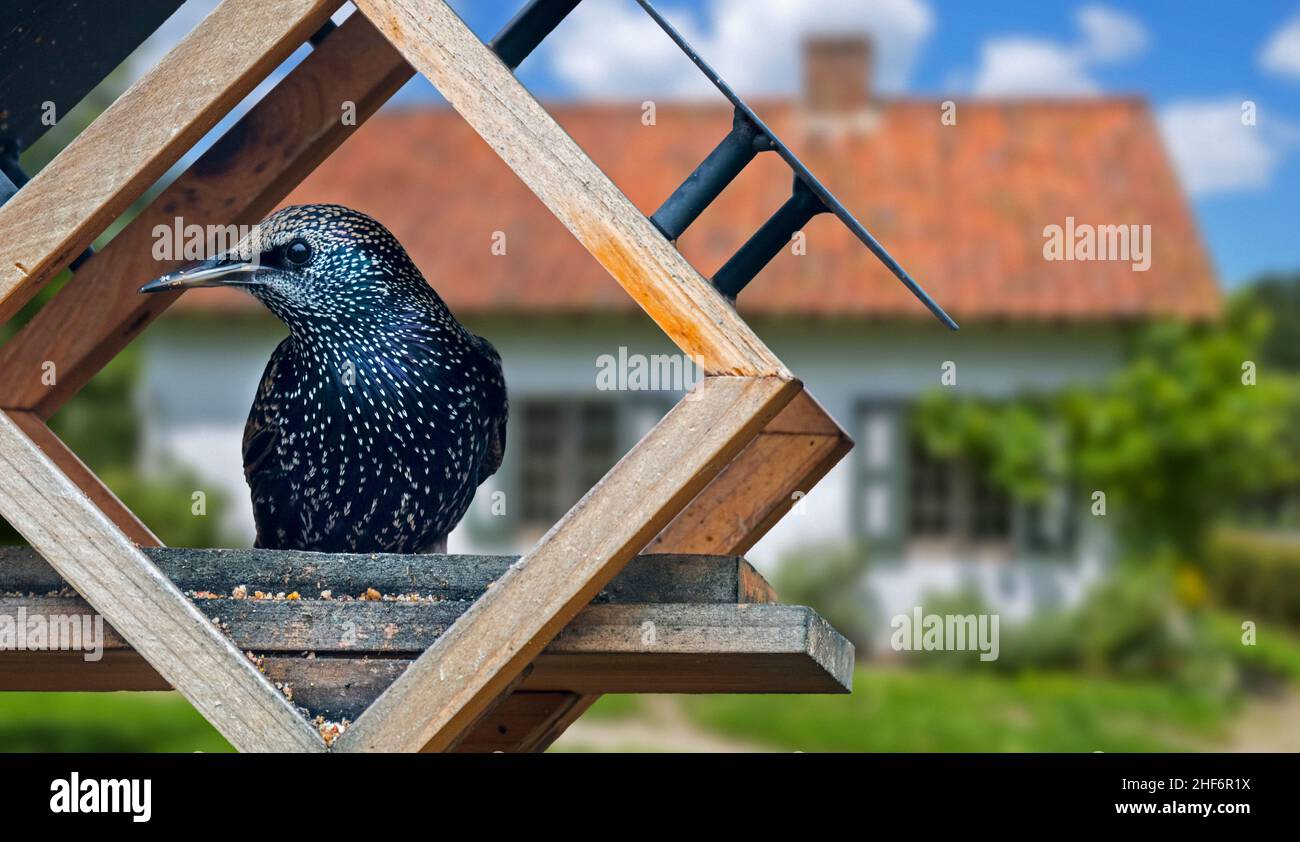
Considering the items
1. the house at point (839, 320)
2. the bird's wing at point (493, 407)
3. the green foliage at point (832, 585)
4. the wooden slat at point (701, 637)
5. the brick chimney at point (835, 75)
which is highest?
the brick chimney at point (835, 75)

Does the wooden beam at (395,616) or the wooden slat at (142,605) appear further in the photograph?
the wooden beam at (395,616)

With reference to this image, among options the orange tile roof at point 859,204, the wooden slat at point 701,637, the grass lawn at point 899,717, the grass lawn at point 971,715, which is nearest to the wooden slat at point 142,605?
the wooden slat at point 701,637

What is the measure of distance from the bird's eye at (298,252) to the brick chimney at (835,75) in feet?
43.9

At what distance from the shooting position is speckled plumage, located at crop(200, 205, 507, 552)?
2.65 m

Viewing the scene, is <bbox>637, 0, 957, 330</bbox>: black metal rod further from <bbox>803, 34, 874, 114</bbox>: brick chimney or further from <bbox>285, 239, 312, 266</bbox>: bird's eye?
<bbox>803, 34, 874, 114</bbox>: brick chimney

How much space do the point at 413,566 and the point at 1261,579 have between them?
54.2 ft

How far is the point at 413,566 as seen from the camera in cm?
234

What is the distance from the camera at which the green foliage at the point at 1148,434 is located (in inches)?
535

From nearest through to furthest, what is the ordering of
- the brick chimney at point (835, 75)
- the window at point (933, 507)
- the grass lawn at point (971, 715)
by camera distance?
the grass lawn at point (971, 715) < the window at point (933, 507) < the brick chimney at point (835, 75)

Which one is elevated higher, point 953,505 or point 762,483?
point 953,505

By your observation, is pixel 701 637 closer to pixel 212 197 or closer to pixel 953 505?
pixel 212 197

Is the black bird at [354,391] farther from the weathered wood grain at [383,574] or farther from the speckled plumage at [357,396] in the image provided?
the weathered wood grain at [383,574]

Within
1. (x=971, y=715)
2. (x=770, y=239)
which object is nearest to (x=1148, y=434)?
(x=971, y=715)
